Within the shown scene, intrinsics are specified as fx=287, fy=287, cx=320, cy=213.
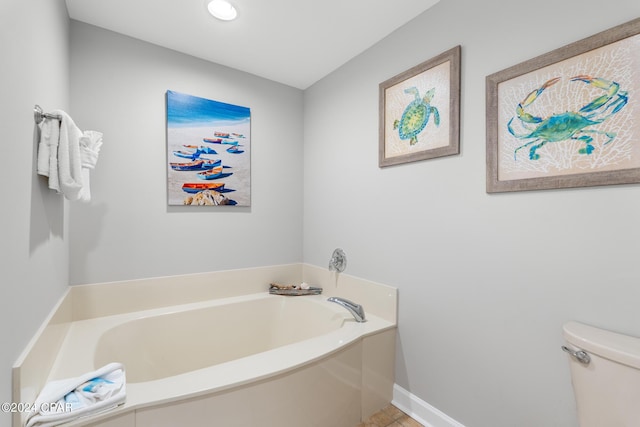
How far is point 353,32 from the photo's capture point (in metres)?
1.85

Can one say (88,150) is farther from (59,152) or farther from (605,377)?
(605,377)

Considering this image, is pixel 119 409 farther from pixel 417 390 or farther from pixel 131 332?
pixel 417 390

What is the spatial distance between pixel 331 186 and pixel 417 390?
1.51 metres

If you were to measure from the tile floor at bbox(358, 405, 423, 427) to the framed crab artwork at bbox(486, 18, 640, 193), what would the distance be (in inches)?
53.8

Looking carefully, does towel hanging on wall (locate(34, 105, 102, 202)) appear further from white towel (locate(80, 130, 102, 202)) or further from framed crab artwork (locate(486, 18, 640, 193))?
framed crab artwork (locate(486, 18, 640, 193))

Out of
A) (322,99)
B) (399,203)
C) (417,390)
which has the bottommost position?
(417,390)

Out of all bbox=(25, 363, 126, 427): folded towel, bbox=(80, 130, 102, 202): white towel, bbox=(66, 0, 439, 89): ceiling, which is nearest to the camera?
bbox=(25, 363, 126, 427): folded towel

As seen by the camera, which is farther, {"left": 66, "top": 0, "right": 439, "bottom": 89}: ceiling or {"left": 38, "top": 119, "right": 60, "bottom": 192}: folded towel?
{"left": 66, "top": 0, "right": 439, "bottom": 89}: ceiling

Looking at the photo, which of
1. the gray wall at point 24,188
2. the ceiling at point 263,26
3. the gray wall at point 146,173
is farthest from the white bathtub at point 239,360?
the ceiling at point 263,26

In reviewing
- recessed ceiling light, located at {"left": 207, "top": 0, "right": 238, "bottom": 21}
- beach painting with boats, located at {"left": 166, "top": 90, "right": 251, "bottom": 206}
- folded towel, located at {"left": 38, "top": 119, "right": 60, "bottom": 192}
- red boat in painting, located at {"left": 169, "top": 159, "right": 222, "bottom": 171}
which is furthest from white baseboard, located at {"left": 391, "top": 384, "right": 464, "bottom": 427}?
recessed ceiling light, located at {"left": 207, "top": 0, "right": 238, "bottom": 21}

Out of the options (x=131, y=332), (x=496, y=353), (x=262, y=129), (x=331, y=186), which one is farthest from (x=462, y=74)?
(x=131, y=332)

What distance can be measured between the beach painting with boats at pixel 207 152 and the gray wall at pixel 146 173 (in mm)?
61

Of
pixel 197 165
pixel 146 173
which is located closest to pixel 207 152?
pixel 197 165

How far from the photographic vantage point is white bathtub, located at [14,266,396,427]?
114cm
